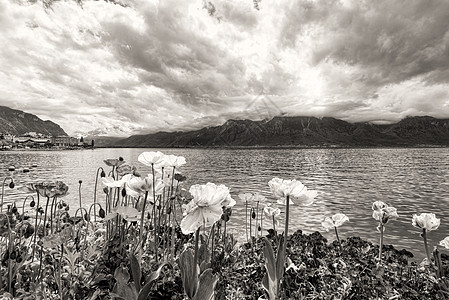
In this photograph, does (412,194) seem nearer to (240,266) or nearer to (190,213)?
(240,266)

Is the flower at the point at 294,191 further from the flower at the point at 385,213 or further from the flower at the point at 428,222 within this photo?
the flower at the point at 428,222

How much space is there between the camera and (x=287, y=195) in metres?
2.69

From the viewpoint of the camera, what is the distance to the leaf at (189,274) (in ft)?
7.98

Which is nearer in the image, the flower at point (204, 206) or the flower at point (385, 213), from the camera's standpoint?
the flower at point (204, 206)

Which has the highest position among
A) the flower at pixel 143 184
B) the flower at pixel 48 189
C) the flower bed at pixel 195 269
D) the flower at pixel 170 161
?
the flower at pixel 170 161

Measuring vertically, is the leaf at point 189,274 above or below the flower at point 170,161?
below

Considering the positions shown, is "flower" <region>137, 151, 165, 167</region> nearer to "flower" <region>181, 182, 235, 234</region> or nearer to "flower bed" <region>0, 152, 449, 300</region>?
"flower bed" <region>0, 152, 449, 300</region>

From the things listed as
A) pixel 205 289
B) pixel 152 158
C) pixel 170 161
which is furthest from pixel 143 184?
pixel 205 289

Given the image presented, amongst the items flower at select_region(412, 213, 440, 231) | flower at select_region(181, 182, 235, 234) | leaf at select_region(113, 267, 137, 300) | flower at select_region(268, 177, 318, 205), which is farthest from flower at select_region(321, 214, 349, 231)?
leaf at select_region(113, 267, 137, 300)

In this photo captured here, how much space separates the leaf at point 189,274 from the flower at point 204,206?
0.40 meters

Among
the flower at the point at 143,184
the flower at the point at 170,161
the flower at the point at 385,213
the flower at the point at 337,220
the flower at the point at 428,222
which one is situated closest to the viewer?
the flower at the point at 143,184

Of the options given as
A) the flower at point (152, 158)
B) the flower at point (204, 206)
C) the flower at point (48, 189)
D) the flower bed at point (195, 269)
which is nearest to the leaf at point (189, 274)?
the flower bed at point (195, 269)

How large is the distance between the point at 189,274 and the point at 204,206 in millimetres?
729

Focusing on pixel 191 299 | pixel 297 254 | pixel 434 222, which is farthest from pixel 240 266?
pixel 434 222
